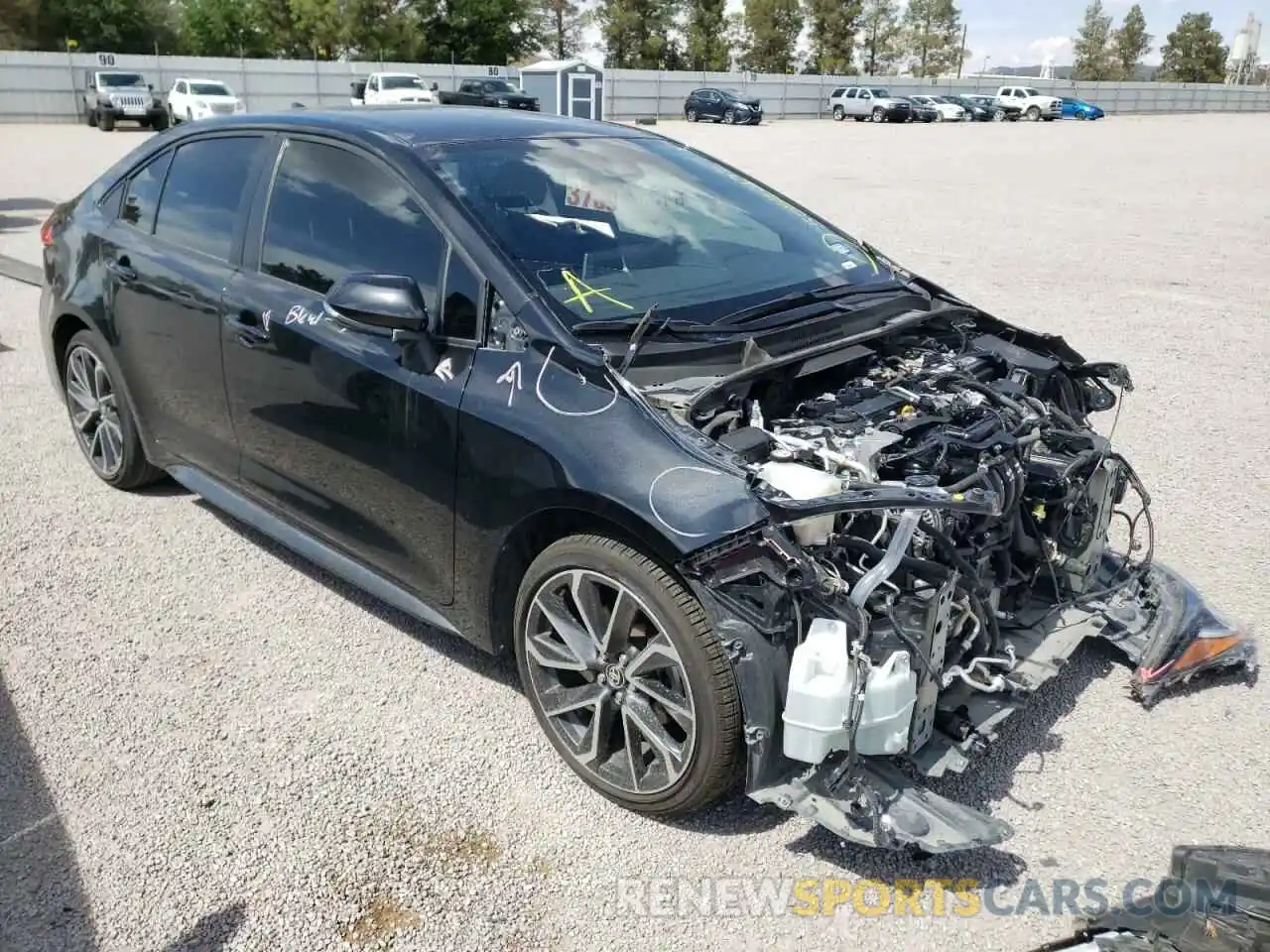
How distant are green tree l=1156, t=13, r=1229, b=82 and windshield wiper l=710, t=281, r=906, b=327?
347ft

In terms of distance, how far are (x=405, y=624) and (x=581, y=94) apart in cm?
2869

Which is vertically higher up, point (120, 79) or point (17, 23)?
point (17, 23)

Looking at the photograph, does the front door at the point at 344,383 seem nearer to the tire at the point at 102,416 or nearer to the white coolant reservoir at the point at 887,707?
the tire at the point at 102,416

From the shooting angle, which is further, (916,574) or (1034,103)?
(1034,103)

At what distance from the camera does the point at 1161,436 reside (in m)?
6.07

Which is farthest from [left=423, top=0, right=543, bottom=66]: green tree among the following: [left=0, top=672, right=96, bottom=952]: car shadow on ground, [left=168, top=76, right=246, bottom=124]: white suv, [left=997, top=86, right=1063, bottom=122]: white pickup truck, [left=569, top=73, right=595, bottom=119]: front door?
[left=0, top=672, right=96, bottom=952]: car shadow on ground

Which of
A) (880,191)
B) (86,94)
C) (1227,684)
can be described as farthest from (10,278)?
(86,94)

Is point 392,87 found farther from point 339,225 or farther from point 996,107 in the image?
point 339,225

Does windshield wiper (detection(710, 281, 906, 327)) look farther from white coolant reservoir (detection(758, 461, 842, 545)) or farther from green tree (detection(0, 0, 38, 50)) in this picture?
green tree (detection(0, 0, 38, 50))

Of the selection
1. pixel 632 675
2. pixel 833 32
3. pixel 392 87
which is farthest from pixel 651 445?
pixel 833 32

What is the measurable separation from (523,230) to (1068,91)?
68.2m

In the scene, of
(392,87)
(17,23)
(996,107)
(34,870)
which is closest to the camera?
(34,870)

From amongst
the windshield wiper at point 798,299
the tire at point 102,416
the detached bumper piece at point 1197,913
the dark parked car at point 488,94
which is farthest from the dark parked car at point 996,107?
the detached bumper piece at point 1197,913

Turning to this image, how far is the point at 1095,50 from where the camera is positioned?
313 feet
